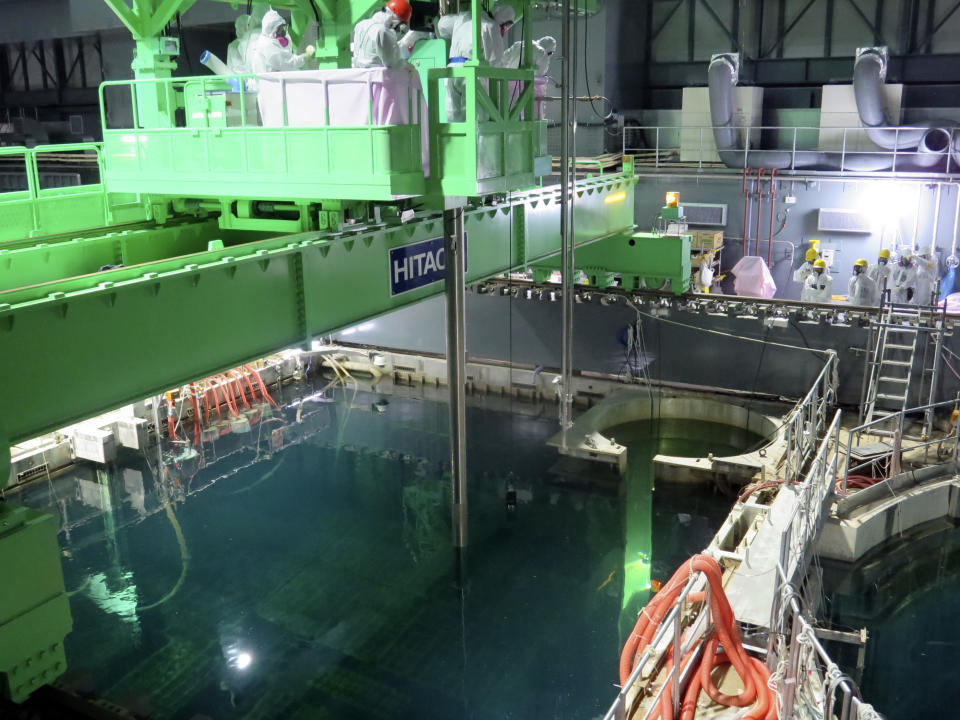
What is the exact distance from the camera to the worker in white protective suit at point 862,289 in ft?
48.1

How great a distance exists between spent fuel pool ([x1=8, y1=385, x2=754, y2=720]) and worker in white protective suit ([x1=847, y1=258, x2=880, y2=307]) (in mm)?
3125

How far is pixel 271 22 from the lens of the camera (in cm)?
836

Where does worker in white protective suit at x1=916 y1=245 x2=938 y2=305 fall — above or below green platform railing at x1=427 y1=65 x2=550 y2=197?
below

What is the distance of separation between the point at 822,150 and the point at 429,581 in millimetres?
13548

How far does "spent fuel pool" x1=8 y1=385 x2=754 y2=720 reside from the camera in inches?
336

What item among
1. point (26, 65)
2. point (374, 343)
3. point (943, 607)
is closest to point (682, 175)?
point (374, 343)

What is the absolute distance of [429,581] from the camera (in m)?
10.5

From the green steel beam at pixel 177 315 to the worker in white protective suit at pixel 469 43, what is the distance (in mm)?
1581

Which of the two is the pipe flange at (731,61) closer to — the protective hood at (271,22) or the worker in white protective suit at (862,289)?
the worker in white protective suit at (862,289)

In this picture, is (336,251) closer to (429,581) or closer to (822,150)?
(429,581)

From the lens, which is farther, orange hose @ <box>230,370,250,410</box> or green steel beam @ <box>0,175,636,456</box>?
orange hose @ <box>230,370,250,410</box>

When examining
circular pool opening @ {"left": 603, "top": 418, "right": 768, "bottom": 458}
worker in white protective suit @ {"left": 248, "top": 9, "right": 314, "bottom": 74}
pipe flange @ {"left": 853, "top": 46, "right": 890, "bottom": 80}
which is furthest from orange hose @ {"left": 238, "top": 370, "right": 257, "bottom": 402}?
pipe flange @ {"left": 853, "top": 46, "right": 890, "bottom": 80}

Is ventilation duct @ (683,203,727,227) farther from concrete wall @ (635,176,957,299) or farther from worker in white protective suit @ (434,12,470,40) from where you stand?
worker in white protective suit @ (434,12,470,40)

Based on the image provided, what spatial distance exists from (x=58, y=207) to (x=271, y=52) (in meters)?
2.74
